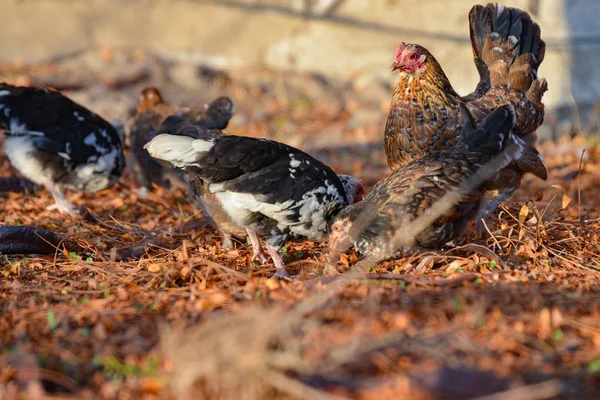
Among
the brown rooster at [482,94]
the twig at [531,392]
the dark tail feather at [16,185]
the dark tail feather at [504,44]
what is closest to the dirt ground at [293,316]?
the twig at [531,392]

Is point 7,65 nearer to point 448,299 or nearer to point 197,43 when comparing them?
point 197,43

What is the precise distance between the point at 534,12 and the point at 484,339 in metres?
7.12

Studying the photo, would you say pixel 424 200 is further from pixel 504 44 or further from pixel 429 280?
pixel 504 44

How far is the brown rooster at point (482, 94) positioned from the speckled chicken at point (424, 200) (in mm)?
322

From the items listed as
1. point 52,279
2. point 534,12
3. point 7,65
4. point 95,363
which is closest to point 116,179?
point 52,279

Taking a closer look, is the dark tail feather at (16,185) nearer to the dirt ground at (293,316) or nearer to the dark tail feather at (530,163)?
the dirt ground at (293,316)

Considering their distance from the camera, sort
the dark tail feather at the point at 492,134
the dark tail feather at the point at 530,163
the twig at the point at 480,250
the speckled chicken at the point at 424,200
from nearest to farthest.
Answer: the speckled chicken at the point at 424,200 < the twig at the point at 480,250 < the dark tail feather at the point at 492,134 < the dark tail feather at the point at 530,163

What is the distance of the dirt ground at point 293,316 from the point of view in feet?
7.80

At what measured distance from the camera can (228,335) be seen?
7.77 ft

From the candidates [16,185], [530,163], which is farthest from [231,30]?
[530,163]

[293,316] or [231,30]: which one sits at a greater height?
[231,30]

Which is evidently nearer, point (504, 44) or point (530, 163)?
point (530, 163)

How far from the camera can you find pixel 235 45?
10.4 meters

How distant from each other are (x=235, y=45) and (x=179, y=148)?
6.93 metres
